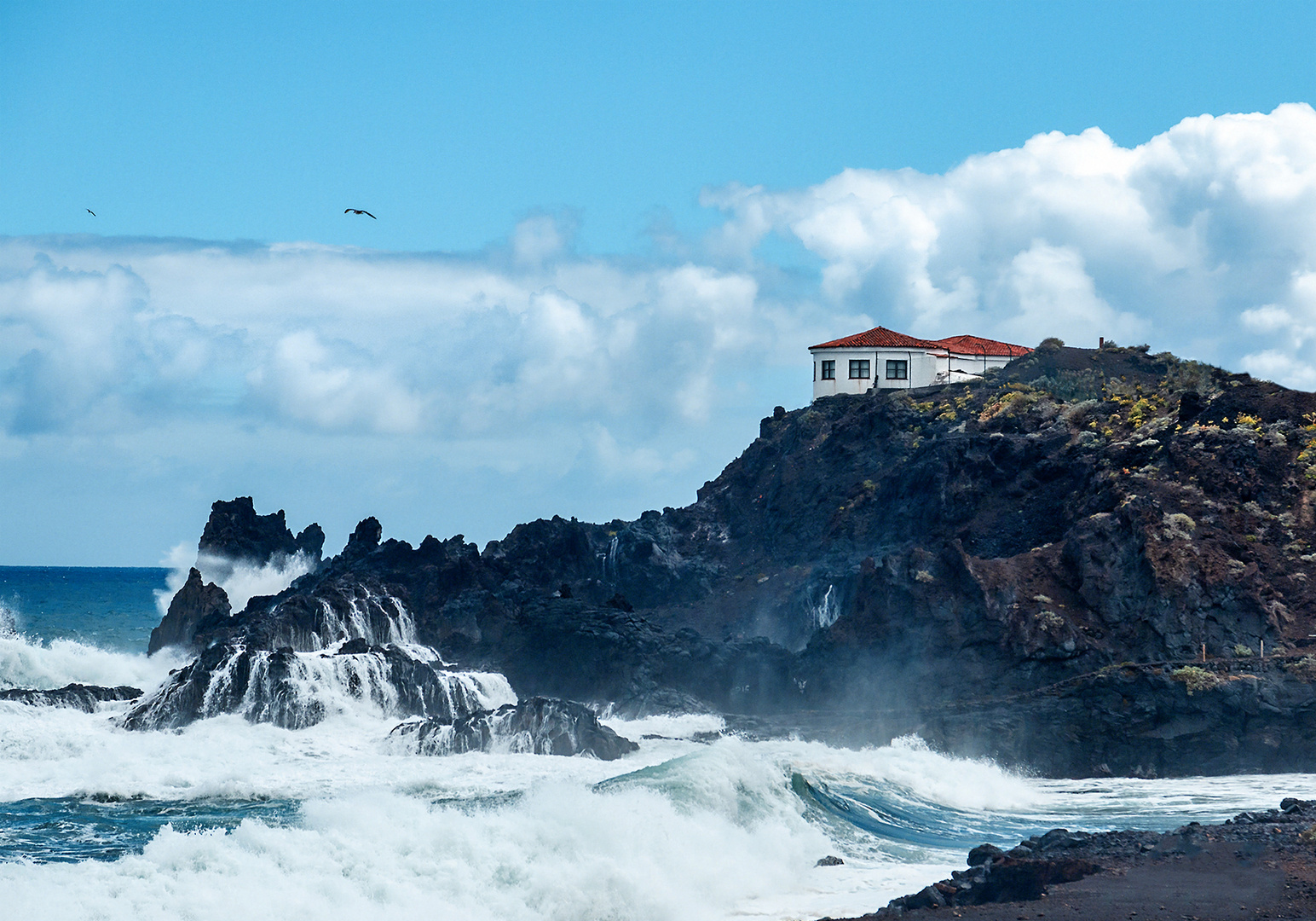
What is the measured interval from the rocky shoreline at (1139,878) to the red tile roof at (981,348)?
54.7m

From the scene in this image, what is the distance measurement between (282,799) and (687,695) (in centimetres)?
1832

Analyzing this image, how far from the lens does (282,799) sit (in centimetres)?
3066

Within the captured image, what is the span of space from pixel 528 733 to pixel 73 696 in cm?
1375

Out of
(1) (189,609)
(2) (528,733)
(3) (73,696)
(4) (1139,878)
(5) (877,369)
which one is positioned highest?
(5) (877,369)

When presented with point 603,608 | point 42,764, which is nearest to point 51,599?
point 603,608

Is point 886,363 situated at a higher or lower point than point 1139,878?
higher

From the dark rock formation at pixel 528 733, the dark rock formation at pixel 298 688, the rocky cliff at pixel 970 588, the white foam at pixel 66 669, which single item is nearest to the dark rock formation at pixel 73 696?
the dark rock formation at pixel 298 688

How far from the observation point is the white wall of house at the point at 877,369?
7538 centimetres

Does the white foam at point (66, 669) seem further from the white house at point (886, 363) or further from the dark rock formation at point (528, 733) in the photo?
the white house at point (886, 363)

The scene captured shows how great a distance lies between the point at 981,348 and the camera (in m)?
79.1

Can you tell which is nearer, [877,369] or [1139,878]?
[1139,878]

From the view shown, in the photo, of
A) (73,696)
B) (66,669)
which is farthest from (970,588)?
(66,669)

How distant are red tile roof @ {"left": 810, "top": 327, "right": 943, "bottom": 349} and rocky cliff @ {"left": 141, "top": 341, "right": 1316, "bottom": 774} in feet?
22.8

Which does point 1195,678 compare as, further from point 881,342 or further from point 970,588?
point 881,342
